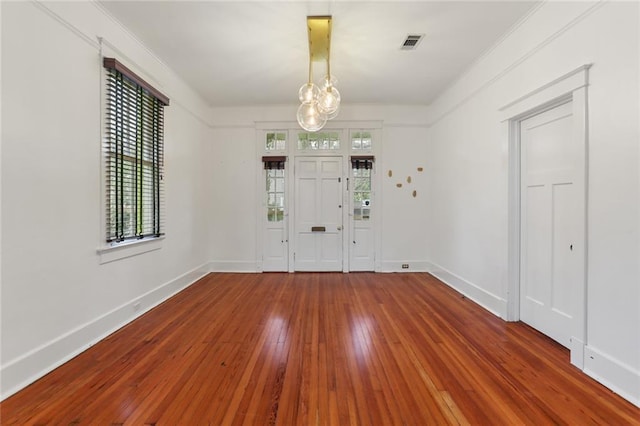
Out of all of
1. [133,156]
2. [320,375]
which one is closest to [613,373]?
[320,375]

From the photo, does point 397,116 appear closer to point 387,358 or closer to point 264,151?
point 264,151

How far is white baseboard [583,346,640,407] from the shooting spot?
70.1 inches

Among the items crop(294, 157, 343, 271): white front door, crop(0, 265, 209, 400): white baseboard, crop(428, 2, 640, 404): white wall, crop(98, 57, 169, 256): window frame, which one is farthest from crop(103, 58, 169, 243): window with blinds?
crop(428, 2, 640, 404): white wall

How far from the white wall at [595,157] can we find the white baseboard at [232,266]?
3691 millimetres

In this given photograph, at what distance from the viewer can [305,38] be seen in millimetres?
3053

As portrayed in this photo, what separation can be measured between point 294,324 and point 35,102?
284 centimetres

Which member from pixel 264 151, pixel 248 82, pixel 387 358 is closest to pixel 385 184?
pixel 264 151

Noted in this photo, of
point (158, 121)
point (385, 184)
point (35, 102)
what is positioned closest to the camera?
point (35, 102)

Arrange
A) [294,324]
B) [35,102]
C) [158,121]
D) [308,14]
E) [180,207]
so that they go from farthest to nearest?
[180,207] < [158,121] < [294,324] < [308,14] < [35,102]

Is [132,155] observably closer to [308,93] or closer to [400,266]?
[308,93]

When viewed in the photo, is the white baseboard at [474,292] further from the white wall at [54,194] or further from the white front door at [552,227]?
the white wall at [54,194]

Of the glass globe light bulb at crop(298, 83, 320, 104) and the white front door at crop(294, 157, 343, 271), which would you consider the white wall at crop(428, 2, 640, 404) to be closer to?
the glass globe light bulb at crop(298, 83, 320, 104)

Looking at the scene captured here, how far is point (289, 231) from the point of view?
5.25 meters

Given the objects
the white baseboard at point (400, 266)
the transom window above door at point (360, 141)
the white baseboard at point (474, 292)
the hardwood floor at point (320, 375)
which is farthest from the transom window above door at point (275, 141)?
the white baseboard at point (474, 292)
